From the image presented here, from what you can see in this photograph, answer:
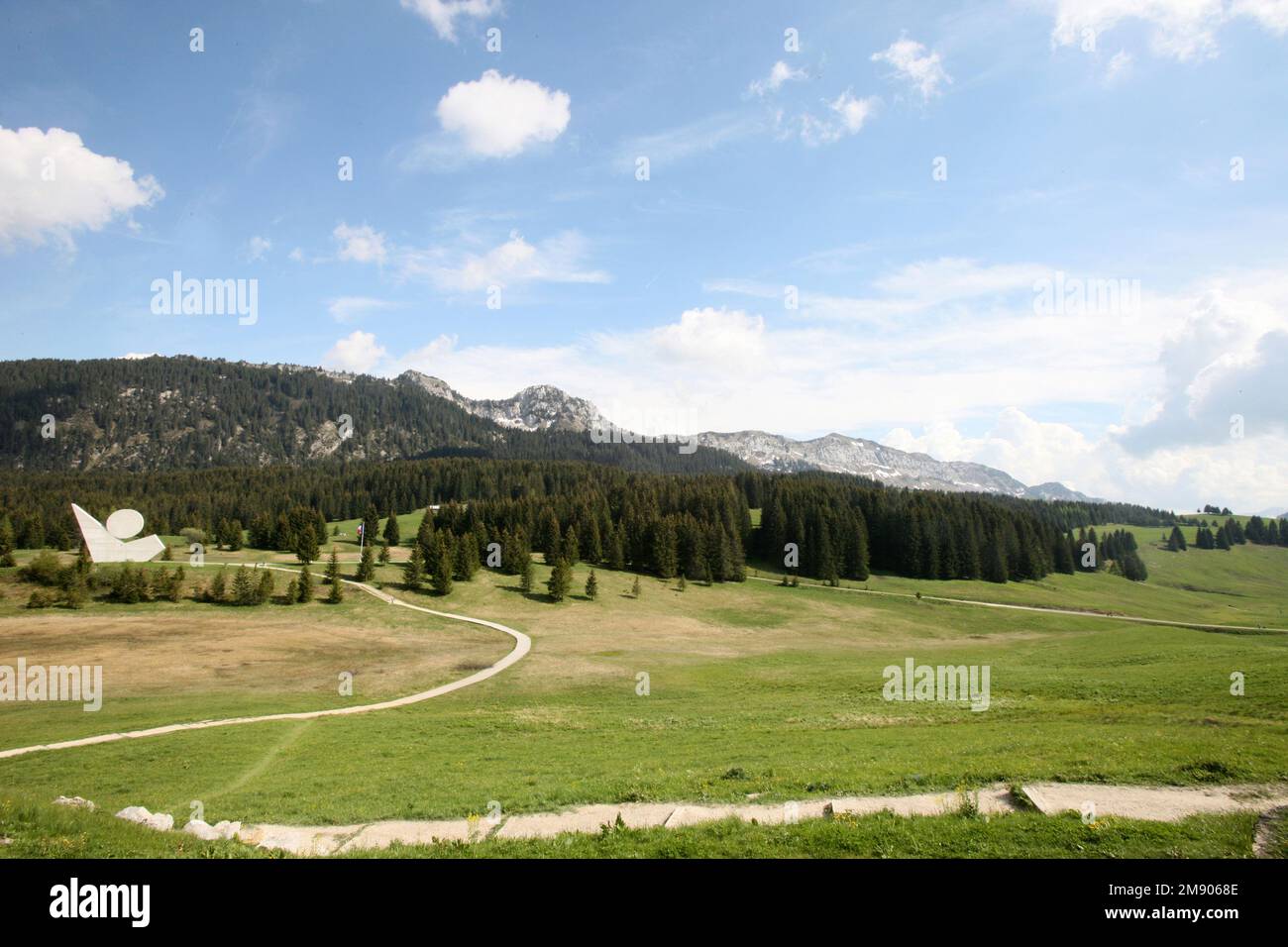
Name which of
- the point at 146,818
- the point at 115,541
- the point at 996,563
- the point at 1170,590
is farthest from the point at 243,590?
the point at 1170,590

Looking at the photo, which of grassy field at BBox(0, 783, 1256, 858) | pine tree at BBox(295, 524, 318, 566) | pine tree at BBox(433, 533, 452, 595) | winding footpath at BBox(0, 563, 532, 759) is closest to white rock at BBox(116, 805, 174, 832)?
grassy field at BBox(0, 783, 1256, 858)

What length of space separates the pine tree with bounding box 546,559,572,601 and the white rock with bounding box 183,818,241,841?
65.5m

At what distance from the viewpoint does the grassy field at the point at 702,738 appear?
16422 millimetres

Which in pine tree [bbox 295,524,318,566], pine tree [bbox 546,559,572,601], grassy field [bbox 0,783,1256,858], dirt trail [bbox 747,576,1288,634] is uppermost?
grassy field [bbox 0,783,1256,858]

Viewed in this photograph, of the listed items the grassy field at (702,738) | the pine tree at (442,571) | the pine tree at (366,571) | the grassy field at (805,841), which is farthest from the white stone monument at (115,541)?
the grassy field at (805,841)

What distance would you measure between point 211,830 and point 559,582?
66372mm

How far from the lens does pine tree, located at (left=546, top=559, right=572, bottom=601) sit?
80375 mm

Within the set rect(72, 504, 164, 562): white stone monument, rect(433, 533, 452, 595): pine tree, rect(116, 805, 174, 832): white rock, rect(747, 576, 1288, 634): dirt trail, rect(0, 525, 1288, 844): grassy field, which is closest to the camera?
rect(116, 805, 174, 832): white rock

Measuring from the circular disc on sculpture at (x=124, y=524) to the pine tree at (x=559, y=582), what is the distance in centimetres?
6473

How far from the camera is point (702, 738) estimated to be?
985 inches

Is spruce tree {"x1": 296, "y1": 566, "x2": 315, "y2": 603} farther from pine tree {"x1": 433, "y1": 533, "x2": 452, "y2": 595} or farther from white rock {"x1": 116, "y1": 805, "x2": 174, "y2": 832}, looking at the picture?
white rock {"x1": 116, "y1": 805, "x2": 174, "y2": 832}

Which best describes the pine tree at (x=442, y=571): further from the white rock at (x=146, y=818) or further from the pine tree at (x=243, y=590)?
the white rock at (x=146, y=818)
